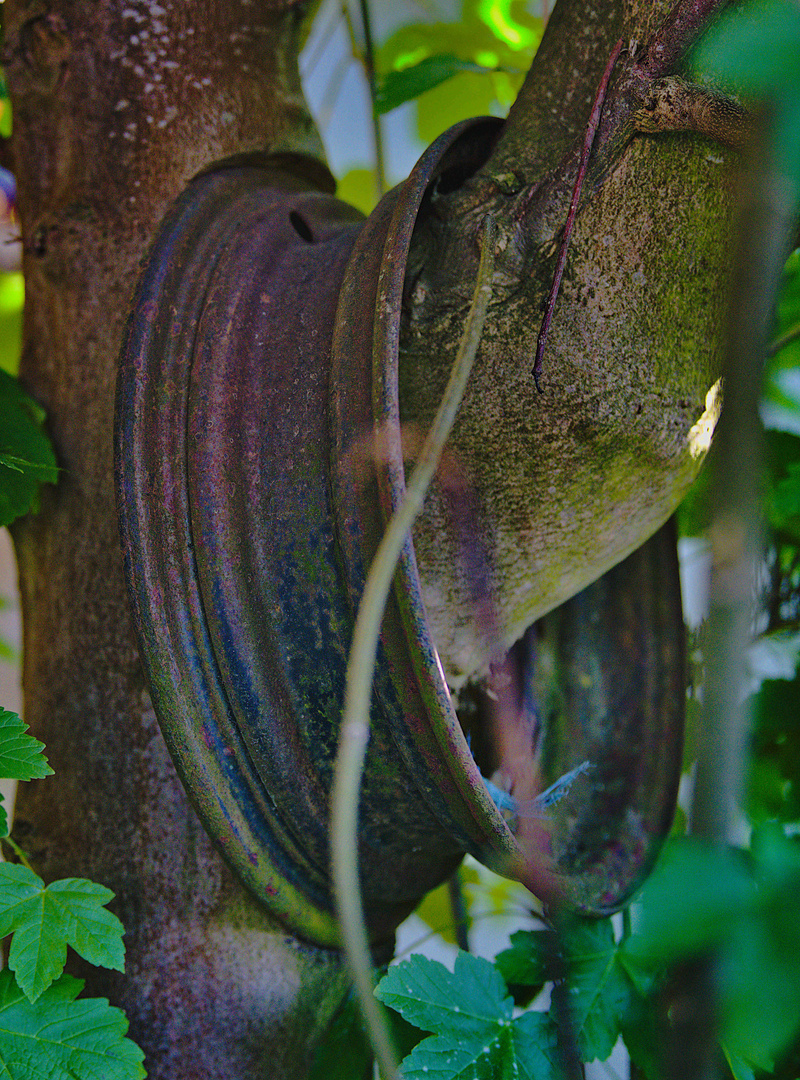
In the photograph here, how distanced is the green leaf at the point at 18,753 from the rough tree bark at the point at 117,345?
0.15 meters

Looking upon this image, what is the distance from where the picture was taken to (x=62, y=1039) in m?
0.55

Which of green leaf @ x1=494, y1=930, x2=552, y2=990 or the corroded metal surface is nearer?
the corroded metal surface

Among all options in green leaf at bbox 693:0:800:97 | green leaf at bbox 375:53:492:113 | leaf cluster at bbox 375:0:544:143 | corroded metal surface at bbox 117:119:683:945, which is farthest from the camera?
leaf cluster at bbox 375:0:544:143

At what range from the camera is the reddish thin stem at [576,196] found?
1.82ft

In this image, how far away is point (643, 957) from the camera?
0.97 ft

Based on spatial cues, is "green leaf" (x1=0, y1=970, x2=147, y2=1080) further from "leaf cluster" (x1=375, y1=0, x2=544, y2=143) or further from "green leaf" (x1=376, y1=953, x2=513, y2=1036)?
"leaf cluster" (x1=375, y1=0, x2=544, y2=143)

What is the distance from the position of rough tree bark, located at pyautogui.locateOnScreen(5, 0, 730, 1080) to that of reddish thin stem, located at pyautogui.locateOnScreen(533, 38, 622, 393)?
1cm

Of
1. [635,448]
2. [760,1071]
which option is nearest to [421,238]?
[635,448]

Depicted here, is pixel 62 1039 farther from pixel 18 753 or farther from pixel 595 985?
pixel 595 985

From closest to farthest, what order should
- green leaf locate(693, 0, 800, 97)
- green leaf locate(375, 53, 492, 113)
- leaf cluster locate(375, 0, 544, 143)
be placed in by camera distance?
green leaf locate(693, 0, 800, 97), green leaf locate(375, 53, 492, 113), leaf cluster locate(375, 0, 544, 143)

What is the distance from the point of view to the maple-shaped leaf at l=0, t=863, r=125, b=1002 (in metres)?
0.53

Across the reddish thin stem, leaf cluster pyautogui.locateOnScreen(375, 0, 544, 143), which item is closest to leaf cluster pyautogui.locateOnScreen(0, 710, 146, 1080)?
the reddish thin stem

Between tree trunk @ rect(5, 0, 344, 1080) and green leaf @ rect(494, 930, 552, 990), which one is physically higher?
tree trunk @ rect(5, 0, 344, 1080)

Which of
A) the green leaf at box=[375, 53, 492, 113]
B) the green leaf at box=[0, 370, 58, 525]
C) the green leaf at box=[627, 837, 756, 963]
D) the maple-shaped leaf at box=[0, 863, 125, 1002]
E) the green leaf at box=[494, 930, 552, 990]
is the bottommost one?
the green leaf at box=[494, 930, 552, 990]
